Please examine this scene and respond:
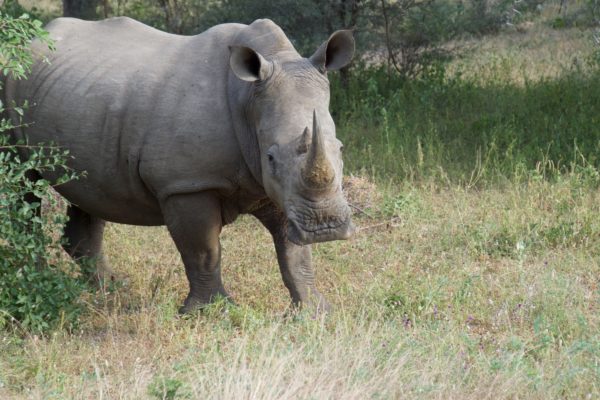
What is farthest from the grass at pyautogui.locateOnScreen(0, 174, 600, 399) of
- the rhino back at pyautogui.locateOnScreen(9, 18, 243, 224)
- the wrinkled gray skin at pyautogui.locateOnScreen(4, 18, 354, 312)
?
the rhino back at pyautogui.locateOnScreen(9, 18, 243, 224)

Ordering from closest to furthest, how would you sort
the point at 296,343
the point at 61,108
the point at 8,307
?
the point at 296,343 < the point at 8,307 < the point at 61,108

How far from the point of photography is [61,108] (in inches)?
259

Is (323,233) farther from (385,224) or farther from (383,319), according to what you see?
(385,224)

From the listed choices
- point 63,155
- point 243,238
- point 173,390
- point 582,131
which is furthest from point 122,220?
point 582,131

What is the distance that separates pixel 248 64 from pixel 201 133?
1.62ft

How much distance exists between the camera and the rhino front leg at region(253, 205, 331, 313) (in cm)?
649

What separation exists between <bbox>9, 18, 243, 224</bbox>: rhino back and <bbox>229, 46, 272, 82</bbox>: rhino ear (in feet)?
1.11

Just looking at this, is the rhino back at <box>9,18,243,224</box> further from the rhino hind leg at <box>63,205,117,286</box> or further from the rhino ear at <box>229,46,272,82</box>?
the rhino hind leg at <box>63,205,117,286</box>

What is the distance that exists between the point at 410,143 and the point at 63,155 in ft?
14.9

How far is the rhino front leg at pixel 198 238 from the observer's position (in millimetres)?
6156

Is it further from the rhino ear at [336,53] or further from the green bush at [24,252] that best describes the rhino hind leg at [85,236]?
the rhino ear at [336,53]

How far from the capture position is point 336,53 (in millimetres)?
6145

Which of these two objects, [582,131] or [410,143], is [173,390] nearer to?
[410,143]

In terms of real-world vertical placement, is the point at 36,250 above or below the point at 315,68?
below
